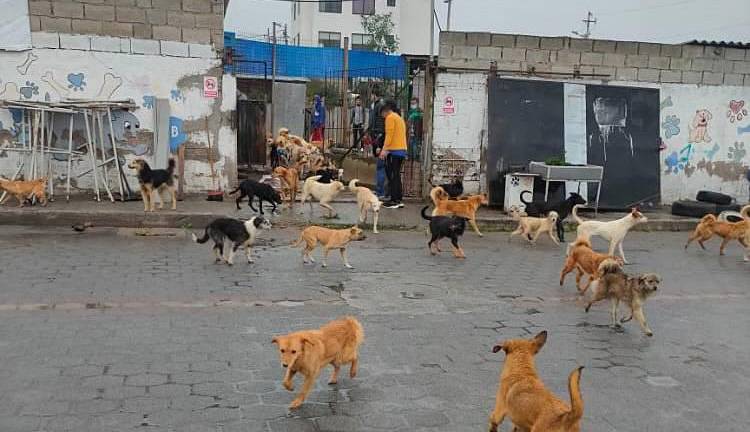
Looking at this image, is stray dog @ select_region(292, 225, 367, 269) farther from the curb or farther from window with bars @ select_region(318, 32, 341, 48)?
window with bars @ select_region(318, 32, 341, 48)

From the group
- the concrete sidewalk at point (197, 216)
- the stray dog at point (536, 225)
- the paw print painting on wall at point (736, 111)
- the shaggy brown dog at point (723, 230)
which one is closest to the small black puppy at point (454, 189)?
the concrete sidewalk at point (197, 216)

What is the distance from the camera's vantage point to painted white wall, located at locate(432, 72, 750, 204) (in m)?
14.2

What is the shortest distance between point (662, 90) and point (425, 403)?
13080 mm

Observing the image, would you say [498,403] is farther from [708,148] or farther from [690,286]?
[708,148]

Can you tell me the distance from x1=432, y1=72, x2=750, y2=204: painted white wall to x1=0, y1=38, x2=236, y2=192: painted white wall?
15.0 feet

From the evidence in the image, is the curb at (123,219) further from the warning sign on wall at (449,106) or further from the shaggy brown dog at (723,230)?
the shaggy brown dog at (723,230)

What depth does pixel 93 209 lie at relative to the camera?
37.4 feet

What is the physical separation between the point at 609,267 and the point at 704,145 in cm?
1069

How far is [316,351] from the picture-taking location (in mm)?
4379

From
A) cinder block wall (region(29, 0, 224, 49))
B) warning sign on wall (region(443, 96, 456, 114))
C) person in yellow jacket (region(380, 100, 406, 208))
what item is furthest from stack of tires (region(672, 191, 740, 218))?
cinder block wall (region(29, 0, 224, 49))

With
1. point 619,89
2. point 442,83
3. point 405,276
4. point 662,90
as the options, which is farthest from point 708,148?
point 405,276

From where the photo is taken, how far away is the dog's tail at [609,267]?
6680mm

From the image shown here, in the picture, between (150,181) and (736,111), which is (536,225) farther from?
(736,111)

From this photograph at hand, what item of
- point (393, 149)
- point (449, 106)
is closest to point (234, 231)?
point (393, 149)
